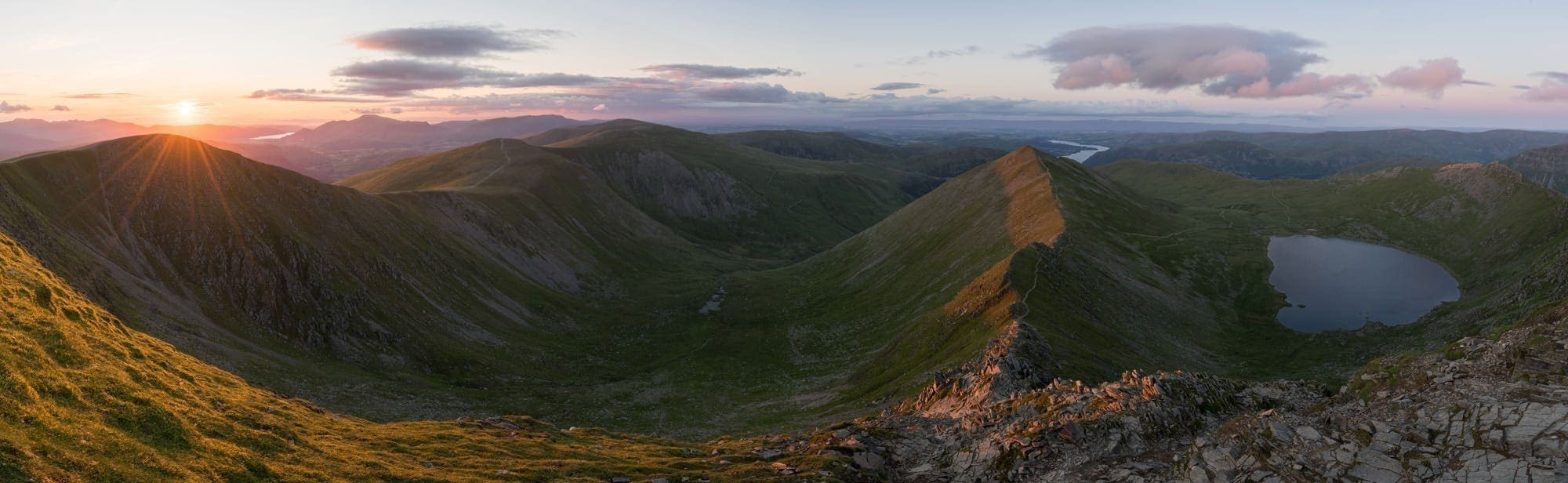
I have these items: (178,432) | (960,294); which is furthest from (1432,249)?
(178,432)

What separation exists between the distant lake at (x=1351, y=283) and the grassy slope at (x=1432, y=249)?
3.42 m

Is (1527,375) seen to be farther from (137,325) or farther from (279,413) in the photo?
(137,325)

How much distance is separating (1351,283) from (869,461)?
143m

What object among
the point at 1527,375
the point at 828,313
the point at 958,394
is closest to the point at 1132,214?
the point at 828,313

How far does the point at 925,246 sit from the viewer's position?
157375 mm

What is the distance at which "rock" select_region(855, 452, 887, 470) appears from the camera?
40031 millimetres

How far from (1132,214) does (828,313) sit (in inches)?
3731

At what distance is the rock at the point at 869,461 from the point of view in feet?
131

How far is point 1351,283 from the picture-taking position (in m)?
133

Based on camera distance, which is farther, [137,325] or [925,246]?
[925,246]

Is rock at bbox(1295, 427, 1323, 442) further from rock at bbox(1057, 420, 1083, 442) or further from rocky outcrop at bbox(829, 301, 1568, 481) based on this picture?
rock at bbox(1057, 420, 1083, 442)

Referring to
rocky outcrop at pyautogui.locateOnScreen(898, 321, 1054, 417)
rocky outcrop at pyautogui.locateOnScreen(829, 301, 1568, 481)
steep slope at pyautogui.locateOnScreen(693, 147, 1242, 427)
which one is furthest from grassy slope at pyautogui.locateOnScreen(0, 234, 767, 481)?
steep slope at pyautogui.locateOnScreen(693, 147, 1242, 427)

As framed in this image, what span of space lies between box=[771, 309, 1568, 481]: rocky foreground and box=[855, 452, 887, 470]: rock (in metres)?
0.10

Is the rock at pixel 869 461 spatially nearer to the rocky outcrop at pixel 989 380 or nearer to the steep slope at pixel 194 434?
the steep slope at pixel 194 434
